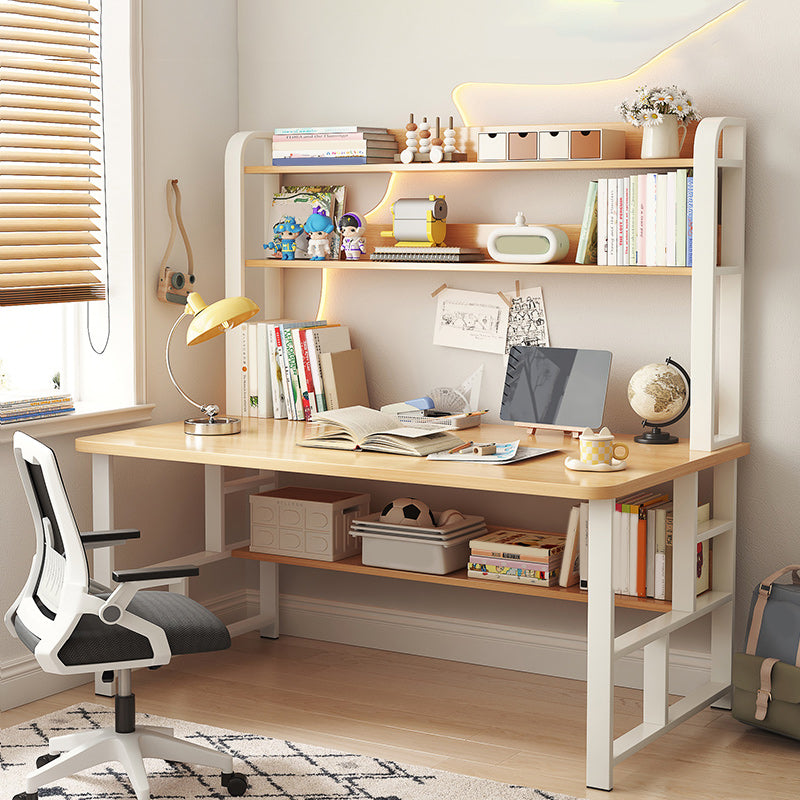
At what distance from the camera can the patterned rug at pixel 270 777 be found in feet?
9.06

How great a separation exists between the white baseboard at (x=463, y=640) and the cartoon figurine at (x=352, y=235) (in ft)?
3.84

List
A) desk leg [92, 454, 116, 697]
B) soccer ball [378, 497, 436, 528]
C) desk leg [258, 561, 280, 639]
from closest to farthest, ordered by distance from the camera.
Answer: desk leg [92, 454, 116, 697] < soccer ball [378, 497, 436, 528] < desk leg [258, 561, 280, 639]

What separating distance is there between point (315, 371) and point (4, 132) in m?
1.10

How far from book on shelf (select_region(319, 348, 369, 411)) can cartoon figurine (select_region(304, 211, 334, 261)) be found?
1.00 ft

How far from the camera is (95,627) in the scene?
261 cm

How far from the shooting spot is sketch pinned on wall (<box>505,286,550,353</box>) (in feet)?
11.7

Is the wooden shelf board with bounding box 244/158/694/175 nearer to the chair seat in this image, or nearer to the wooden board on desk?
the wooden board on desk

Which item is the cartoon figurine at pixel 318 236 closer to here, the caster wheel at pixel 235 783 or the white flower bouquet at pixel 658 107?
the white flower bouquet at pixel 658 107

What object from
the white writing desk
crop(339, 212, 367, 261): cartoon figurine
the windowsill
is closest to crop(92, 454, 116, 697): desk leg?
the white writing desk

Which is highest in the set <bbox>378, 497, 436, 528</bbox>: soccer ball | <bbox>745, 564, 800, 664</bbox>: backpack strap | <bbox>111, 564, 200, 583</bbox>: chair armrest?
<bbox>111, 564, 200, 583</bbox>: chair armrest

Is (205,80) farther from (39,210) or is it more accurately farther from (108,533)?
(108,533)

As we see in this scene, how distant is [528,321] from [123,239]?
1239 millimetres

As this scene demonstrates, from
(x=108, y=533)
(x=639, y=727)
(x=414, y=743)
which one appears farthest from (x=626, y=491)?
(x=108, y=533)

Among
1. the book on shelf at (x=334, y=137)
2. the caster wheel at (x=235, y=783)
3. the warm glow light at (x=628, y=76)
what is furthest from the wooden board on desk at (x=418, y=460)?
the warm glow light at (x=628, y=76)
